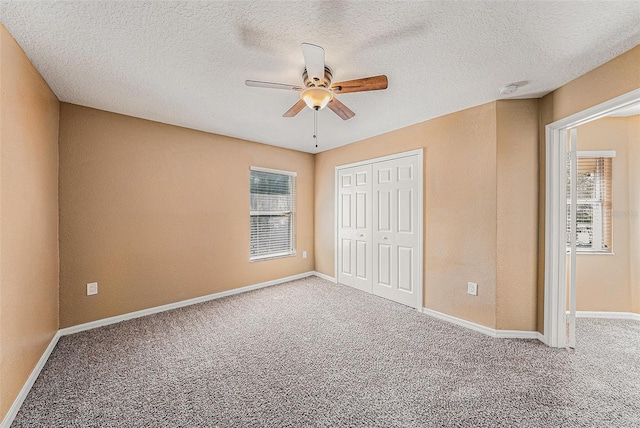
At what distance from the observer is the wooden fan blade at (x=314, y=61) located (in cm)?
145

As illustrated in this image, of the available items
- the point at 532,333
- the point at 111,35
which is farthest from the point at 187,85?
the point at 532,333

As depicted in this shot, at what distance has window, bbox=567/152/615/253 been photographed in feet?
9.96

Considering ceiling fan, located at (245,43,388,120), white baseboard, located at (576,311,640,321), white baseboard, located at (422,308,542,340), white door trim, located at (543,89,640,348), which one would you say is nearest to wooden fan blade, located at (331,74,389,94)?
ceiling fan, located at (245,43,388,120)

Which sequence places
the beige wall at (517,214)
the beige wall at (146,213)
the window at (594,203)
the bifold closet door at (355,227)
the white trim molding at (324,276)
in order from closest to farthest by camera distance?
the beige wall at (517,214) → the beige wall at (146,213) → the window at (594,203) → the bifold closet door at (355,227) → the white trim molding at (324,276)

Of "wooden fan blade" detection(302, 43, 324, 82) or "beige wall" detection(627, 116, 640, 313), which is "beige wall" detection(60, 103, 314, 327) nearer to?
"wooden fan blade" detection(302, 43, 324, 82)

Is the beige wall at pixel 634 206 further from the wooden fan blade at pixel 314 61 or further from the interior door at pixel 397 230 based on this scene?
the wooden fan blade at pixel 314 61

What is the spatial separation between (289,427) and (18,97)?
9.34ft

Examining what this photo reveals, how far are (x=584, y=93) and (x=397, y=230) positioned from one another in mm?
2222

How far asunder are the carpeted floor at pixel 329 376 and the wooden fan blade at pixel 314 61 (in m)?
2.25

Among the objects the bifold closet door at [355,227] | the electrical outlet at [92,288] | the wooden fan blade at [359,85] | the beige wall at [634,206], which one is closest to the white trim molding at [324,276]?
the bifold closet door at [355,227]

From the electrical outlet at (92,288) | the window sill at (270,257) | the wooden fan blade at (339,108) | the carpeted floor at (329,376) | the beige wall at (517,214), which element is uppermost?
the wooden fan blade at (339,108)

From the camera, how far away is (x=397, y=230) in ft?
11.7

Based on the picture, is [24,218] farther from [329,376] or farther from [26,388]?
[329,376]

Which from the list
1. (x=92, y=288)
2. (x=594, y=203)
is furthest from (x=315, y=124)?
(x=594, y=203)
